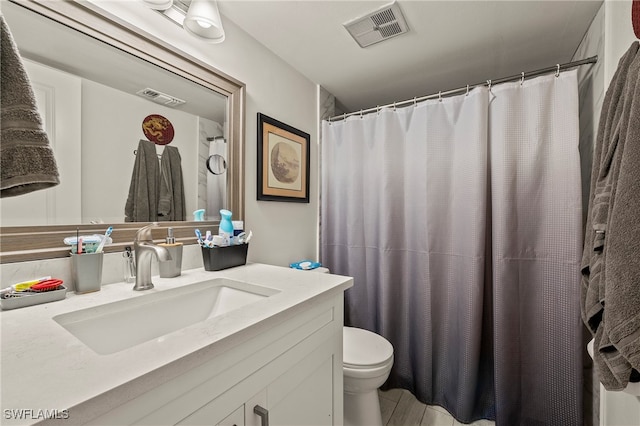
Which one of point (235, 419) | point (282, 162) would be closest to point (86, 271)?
point (235, 419)

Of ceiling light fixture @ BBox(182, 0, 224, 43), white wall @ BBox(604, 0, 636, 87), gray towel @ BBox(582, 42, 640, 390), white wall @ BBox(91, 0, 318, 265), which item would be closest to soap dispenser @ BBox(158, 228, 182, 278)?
white wall @ BBox(91, 0, 318, 265)

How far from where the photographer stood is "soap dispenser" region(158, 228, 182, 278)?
105 centimetres

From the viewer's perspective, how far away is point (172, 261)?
1.05 m

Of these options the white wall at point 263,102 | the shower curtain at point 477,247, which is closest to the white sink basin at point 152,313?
the white wall at point 263,102

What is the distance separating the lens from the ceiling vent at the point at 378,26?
52.8 inches

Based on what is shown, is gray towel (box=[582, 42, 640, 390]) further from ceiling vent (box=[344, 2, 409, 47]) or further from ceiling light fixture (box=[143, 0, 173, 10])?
ceiling light fixture (box=[143, 0, 173, 10])

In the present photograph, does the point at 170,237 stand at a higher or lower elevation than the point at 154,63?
lower

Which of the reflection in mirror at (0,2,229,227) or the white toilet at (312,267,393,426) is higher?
the reflection in mirror at (0,2,229,227)

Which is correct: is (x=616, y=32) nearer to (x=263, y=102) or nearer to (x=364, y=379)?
(x=263, y=102)

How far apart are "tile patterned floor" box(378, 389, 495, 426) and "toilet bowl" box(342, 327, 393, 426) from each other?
22cm

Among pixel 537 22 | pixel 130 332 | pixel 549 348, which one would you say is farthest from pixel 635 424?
pixel 537 22

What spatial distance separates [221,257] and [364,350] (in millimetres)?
883

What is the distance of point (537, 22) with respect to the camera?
1.40m

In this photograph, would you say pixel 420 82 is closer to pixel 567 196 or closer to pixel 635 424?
pixel 567 196
